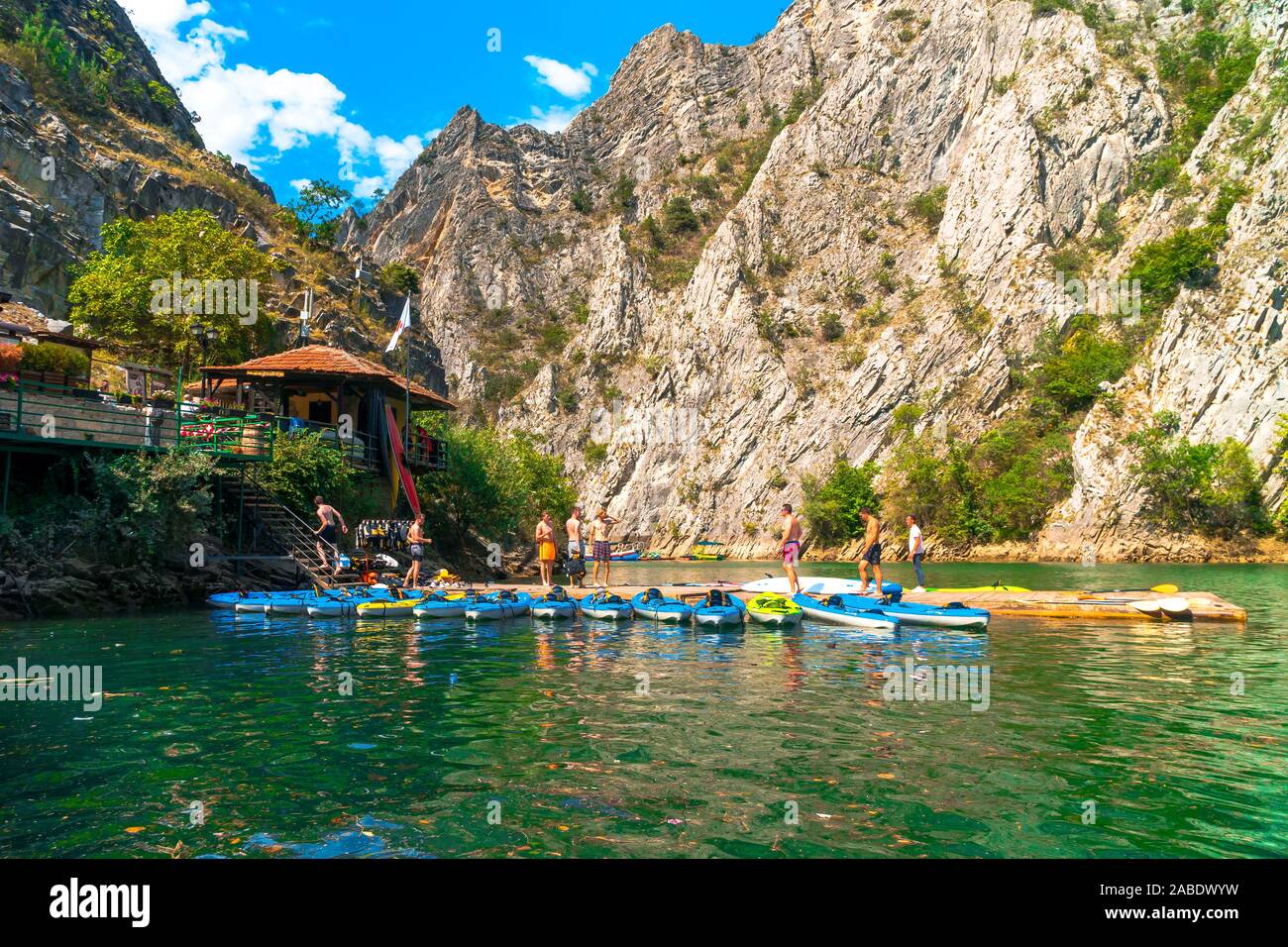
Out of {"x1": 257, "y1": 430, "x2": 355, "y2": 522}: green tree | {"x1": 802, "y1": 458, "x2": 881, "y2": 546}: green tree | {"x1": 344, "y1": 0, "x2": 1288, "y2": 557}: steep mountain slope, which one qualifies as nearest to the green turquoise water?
{"x1": 257, "y1": 430, "x2": 355, "y2": 522}: green tree

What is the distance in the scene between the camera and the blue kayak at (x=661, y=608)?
21938 millimetres

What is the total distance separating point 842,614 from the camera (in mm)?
21531

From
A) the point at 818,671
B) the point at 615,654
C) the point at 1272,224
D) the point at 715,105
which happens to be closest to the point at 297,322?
the point at 615,654

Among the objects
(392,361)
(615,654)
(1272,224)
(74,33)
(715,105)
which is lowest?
(615,654)

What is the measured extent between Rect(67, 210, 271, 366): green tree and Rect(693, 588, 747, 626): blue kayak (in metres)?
33.7

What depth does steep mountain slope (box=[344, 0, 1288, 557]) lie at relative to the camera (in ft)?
209

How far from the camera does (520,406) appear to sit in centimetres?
11000

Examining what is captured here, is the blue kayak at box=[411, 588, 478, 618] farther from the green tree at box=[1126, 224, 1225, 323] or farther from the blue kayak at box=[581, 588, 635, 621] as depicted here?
the green tree at box=[1126, 224, 1225, 323]

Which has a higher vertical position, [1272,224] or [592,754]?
[1272,224]

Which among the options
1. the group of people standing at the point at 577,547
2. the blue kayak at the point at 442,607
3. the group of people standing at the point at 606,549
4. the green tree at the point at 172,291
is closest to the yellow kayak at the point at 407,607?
the blue kayak at the point at 442,607

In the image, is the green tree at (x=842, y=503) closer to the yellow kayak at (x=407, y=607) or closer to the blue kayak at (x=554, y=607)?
the blue kayak at (x=554, y=607)

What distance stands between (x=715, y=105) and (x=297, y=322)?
93.3 m

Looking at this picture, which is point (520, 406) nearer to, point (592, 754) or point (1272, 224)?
point (1272, 224)

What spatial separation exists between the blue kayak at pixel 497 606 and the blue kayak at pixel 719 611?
541 cm
